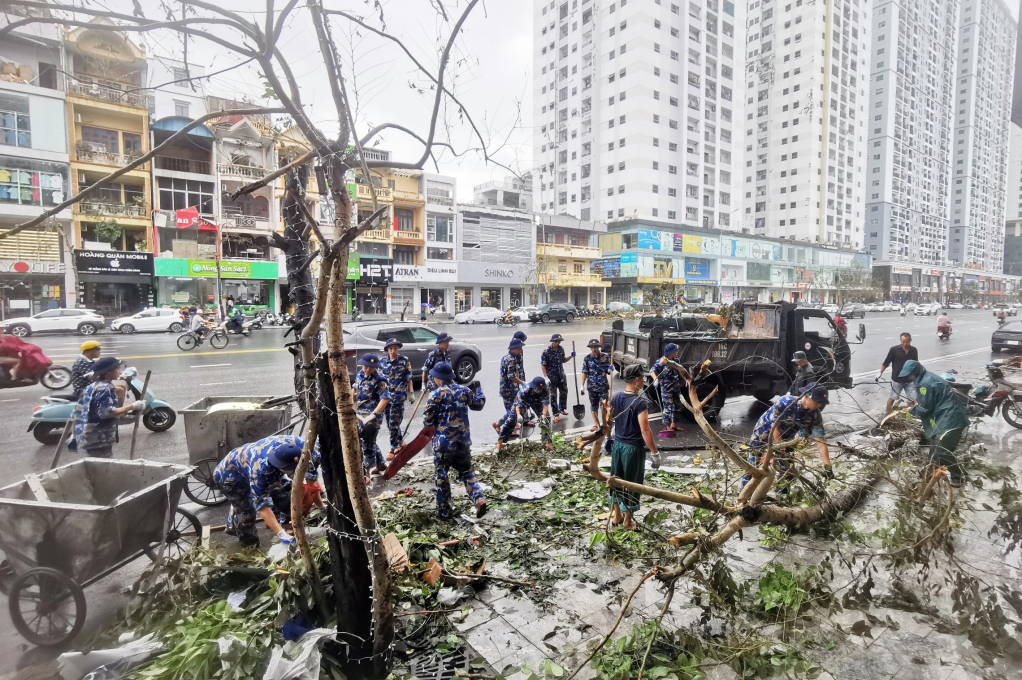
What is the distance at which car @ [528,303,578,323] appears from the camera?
36156mm

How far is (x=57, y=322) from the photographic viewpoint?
23641mm

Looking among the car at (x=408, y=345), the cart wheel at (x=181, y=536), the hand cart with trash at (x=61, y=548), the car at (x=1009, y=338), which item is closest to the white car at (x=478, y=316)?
the car at (x=408, y=345)

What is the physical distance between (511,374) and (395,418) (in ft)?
7.34

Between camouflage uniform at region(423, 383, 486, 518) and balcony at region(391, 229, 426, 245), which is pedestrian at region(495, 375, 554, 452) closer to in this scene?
camouflage uniform at region(423, 383, 486, 518)

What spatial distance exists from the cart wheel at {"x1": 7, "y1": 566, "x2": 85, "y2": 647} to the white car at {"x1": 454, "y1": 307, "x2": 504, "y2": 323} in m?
31.8

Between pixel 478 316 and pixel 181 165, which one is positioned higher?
pixel 181 165

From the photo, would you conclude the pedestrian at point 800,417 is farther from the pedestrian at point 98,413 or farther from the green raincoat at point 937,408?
the pedestrian at point 98,413

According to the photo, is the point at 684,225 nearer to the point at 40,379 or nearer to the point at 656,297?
the point at 656,297

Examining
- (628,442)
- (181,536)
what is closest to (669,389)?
(628,442)

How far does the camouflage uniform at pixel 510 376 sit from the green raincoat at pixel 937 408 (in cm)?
546

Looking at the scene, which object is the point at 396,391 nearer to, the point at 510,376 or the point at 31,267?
the point at 510,376

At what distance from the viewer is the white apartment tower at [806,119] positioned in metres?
73.4

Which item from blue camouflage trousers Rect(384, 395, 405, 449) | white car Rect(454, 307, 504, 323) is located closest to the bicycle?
blue camouflage trousers Rect(384, 395, 405, 449)

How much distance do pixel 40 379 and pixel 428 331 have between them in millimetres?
8518
